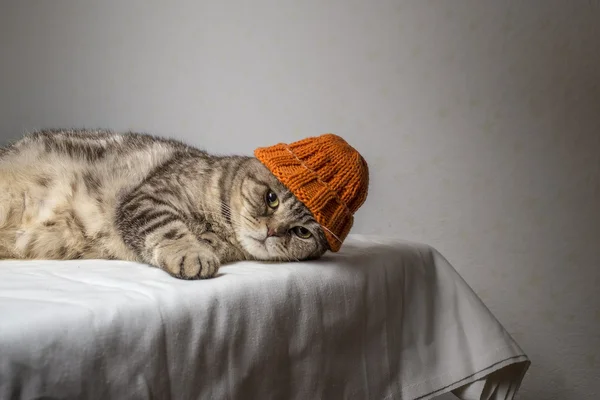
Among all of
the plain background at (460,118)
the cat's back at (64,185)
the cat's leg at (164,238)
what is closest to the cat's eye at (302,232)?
the cat's leg at (164,238)

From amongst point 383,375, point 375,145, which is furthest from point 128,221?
point 375,145

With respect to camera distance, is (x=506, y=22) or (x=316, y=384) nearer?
(x=316, y=384)

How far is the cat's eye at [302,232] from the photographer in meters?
1.23

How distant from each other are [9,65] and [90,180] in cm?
175

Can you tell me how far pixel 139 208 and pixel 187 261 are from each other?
1.10ft

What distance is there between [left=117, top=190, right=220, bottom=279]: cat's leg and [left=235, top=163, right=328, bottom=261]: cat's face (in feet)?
0.33

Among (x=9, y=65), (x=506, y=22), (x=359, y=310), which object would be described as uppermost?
(x=506, y=22)

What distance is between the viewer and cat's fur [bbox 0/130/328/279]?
3.97 feet

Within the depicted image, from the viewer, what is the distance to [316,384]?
3.45ft

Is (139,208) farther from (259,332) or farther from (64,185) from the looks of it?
(259,332)

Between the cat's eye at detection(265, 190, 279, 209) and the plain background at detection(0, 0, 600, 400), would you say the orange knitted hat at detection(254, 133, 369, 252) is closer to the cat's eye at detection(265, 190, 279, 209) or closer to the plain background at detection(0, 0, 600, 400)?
the cat's eye at detection(265, 190, 279, 209)

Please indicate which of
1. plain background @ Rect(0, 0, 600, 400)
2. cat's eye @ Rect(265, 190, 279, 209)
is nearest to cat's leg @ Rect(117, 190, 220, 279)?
cat's eye @ Rect(265, 190, 279, 209)

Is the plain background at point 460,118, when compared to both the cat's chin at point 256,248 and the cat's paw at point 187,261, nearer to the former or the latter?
the cat's chin at point 256,248

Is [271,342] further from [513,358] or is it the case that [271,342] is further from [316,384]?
[513,358]
